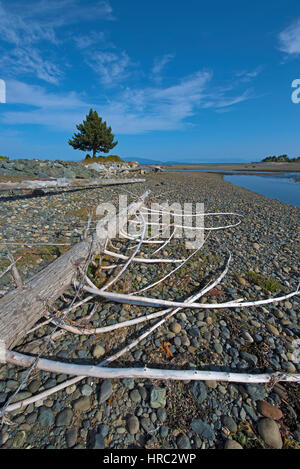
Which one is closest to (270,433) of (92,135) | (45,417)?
(45,417)

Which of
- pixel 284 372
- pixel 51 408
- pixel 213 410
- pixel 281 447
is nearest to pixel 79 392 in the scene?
pixel 51 408

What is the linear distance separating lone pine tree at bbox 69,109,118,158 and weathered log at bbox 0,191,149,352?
4682cm

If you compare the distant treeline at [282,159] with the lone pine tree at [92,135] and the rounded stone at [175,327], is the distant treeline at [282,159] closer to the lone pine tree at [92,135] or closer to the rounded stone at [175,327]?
the lone pine tree at [92,135]

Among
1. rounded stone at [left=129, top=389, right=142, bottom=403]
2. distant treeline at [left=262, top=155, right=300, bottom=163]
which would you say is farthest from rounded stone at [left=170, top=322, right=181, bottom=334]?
distant treeline at [left=262, top=155, right=300, bottom=163]

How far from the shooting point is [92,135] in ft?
141

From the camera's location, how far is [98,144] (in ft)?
148

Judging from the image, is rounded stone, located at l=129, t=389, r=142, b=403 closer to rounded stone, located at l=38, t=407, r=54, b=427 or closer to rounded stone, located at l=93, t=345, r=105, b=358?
rounded stone, located at l=93, t=345, r=105, b=358

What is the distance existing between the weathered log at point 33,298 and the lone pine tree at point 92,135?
46.8 m

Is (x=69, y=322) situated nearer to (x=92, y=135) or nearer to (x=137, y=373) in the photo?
(x=137, y=373)

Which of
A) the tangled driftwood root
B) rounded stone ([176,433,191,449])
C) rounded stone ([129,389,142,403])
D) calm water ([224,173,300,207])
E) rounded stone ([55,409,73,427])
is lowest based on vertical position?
rounded stone ([176,433,191,449])

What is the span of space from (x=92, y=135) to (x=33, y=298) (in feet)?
156

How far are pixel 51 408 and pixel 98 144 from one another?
163ft

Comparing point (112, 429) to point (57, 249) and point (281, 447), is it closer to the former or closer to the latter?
point (281, 447)

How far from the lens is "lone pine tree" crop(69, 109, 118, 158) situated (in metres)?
43.3
